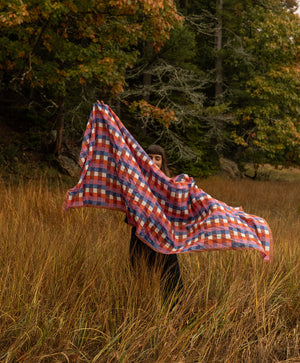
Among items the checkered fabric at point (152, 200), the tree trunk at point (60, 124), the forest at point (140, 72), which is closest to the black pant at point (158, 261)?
the checkered fabric at point (152, 200)

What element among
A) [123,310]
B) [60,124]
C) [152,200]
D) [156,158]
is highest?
[60,124]

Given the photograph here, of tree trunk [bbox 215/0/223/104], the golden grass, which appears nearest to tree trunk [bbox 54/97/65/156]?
the golden grass

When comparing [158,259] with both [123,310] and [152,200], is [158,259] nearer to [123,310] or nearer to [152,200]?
[123,310]

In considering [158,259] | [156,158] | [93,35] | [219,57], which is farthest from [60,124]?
[219,57]

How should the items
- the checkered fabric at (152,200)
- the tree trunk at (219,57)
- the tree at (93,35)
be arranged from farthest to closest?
the tree trunk at (219,57) → the tree at (93,35) → the checkered fabric at (152,200)

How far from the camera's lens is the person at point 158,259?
3121 mm

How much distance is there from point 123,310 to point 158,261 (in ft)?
1.62

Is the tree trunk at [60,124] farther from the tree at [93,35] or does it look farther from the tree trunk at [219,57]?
the tree trunk at [219,57]

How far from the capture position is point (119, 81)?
8.52 m

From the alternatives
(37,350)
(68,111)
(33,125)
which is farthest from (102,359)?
(33,125)

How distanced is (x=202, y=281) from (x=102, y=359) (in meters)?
1.61

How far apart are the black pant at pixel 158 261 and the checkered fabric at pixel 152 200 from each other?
Result: 29 centimetres

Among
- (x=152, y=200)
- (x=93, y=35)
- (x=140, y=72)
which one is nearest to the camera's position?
(x=152, y=200)

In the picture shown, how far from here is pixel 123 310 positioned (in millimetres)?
2936
